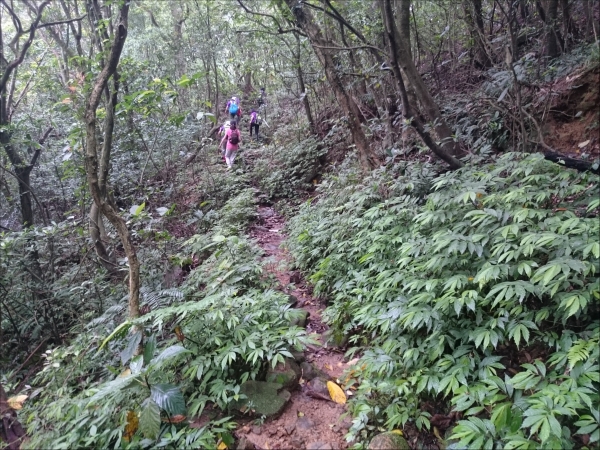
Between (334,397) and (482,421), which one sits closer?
(482,421)

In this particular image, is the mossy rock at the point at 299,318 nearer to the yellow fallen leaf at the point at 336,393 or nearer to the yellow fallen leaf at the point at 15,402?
the yellow fallen leaf at the point at 336,393

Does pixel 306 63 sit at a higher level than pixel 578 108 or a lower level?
higher

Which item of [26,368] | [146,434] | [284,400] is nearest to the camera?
[146,434]

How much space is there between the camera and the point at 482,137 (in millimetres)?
6227

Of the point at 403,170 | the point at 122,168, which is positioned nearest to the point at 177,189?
the point at 122,168

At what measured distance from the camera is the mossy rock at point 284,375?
3.68 meters

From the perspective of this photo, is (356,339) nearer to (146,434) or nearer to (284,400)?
(284,400)

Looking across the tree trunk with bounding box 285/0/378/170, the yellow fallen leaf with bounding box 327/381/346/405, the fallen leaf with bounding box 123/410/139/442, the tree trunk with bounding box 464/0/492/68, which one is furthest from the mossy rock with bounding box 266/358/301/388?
the tree trunk with bounding box 464/0/492/68

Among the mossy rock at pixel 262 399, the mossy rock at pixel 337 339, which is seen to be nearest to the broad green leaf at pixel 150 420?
the mossy rock at pixel 262 399

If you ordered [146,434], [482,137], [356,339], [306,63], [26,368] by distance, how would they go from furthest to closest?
[306,63], [482,137], [26,368], [356,339], [146,434]

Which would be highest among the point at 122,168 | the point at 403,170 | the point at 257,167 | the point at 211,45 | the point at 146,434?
the point at 211,45

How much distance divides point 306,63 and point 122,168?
6467 millimetres

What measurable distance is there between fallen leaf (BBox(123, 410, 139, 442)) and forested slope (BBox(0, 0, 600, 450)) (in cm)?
1

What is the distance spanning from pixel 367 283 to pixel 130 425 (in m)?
2.86
